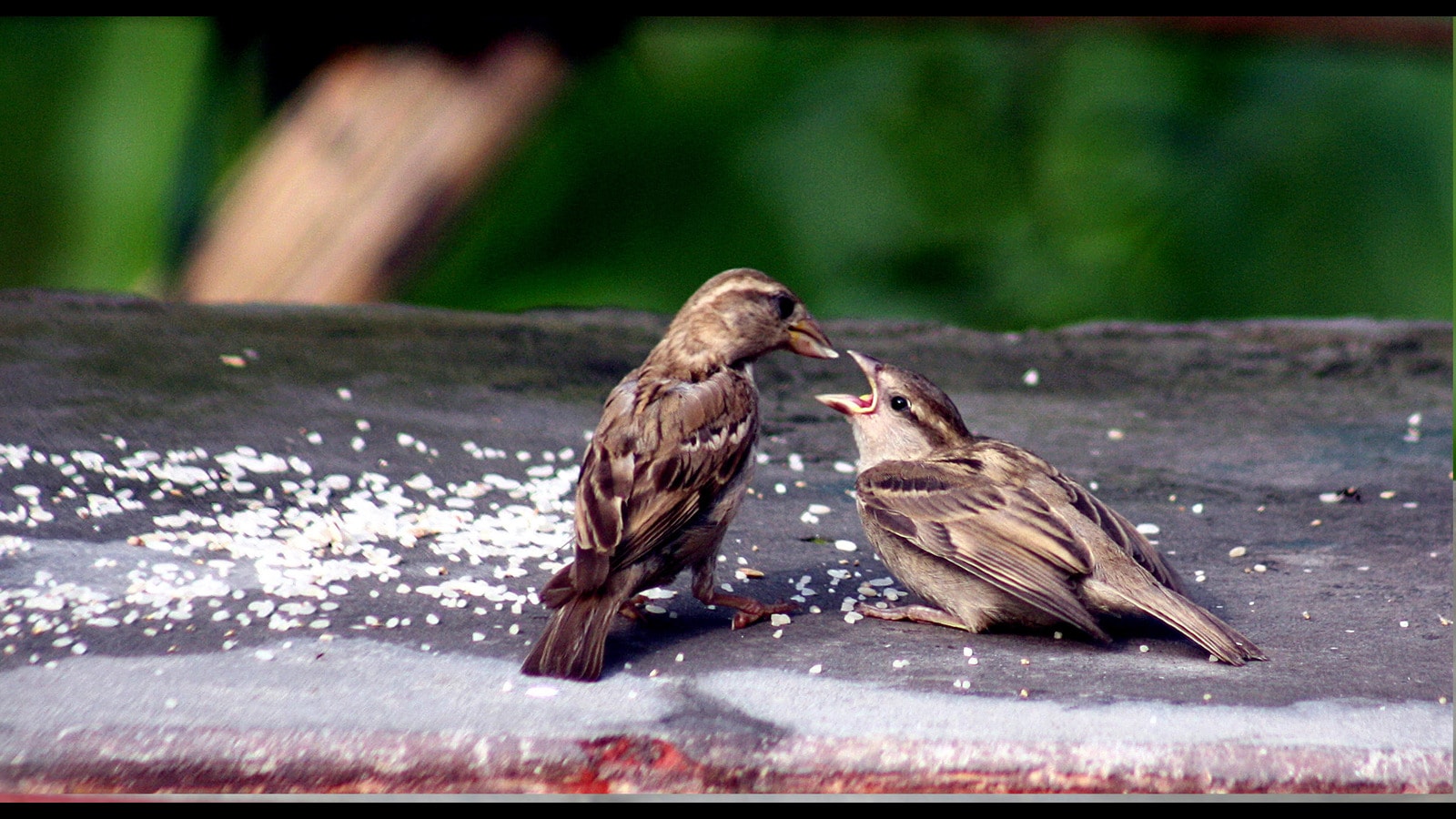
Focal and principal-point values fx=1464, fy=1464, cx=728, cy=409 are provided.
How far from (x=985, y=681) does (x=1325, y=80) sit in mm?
5235

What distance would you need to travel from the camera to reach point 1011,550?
130 inches

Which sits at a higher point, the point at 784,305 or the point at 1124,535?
the point at 784,305

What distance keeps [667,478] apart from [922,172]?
4288mm

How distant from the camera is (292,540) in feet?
11.9

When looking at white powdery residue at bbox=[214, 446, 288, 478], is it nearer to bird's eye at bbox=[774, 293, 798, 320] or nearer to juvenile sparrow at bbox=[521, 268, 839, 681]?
juvenile sparrow at bbox=[521, 268, 839, 681]

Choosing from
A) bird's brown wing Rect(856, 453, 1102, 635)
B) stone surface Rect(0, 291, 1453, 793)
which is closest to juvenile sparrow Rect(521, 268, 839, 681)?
stone surface Rect(0, 291, 1453, 793)

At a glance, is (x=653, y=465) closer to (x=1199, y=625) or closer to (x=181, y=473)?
(x=1199, y=625)

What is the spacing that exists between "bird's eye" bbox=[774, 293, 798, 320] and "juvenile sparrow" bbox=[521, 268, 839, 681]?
0.18 ft


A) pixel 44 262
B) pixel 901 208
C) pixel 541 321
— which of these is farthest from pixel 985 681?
pixel 44 262

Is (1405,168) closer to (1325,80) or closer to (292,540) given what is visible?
(1325,80)

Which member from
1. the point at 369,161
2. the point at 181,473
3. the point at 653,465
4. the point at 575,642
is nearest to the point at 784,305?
the point at 653,465

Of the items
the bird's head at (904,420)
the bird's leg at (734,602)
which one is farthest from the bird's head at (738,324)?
the bird's leg at (734,602)

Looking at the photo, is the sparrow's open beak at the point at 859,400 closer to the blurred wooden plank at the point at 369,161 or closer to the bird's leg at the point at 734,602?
the bird's leg at the point at 734,602

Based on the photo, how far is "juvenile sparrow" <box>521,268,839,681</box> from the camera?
3.02 metres
